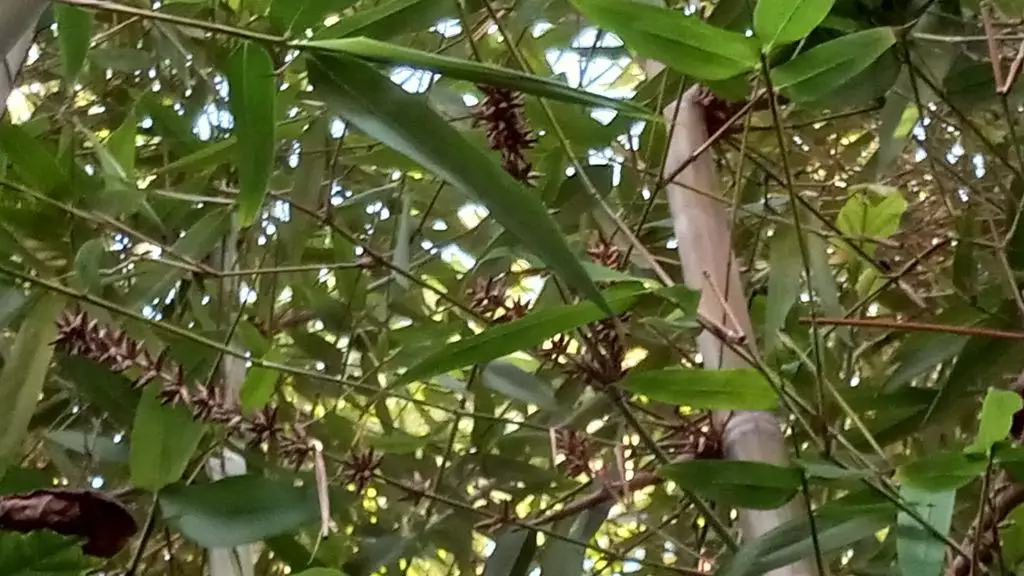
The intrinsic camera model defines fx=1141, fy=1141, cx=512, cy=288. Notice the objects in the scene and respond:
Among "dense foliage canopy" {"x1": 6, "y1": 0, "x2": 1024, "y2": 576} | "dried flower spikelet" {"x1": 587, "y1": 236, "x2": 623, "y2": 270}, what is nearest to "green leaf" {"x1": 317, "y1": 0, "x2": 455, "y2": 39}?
"dense foliage canopy" {"x1": 6, "y1": 0, "x2": 1024, "y2": 576}

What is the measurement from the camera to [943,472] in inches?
14.7

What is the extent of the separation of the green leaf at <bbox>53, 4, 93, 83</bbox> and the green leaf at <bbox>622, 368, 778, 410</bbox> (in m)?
0.31

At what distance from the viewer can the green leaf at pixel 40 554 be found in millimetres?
366

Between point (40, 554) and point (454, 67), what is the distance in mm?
215

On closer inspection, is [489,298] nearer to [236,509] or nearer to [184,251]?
[236,509]

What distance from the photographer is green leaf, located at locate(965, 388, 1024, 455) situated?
33cm

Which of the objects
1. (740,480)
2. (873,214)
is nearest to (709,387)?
(740,480)

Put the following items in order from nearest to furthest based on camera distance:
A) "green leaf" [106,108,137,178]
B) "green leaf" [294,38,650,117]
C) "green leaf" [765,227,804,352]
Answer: "green leaf" [294,38,650,117] → "green leaf" [765,227,804,352] → "green leaf" [106,108,137,178]

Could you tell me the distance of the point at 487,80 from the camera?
302 mm

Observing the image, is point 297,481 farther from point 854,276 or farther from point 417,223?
point 854,276

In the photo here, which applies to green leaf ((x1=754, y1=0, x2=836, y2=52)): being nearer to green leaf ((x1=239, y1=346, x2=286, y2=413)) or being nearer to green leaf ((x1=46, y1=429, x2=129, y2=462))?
green leaf ((x1=239, y1=346, x2=286, y2=413))

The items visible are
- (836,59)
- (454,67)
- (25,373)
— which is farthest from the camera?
(25,373)

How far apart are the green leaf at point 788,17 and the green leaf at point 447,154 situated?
9cm

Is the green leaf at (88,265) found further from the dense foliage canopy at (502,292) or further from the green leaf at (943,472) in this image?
the green leaf at (943,472)
